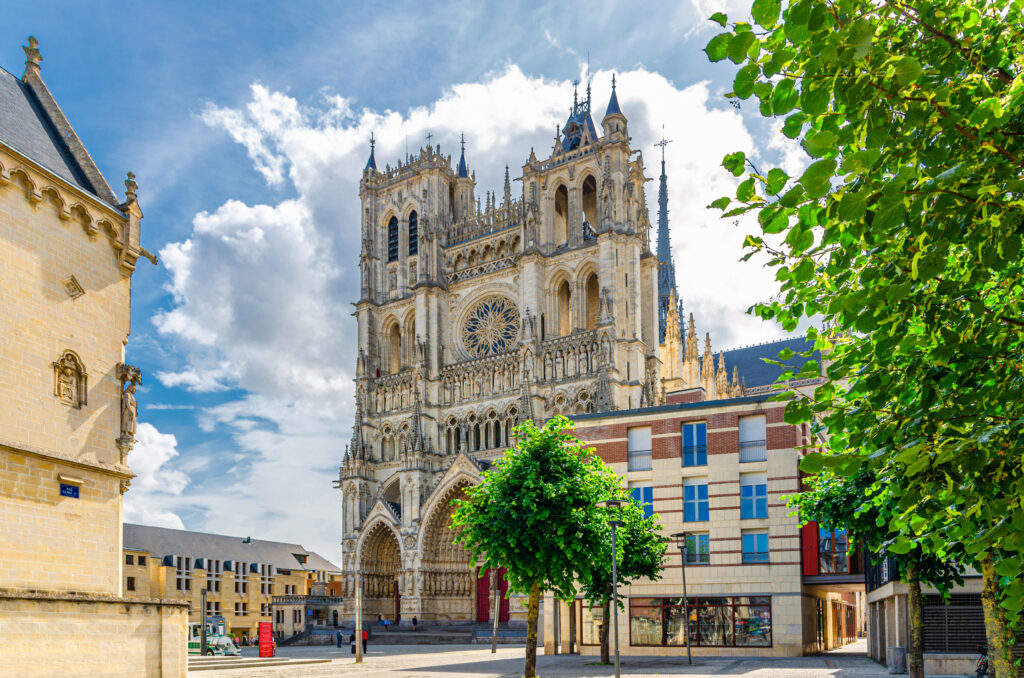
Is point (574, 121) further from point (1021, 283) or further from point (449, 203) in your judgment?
point (1021, 283)

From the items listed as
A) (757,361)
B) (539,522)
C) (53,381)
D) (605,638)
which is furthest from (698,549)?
(757,361)

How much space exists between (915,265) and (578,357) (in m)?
52.3

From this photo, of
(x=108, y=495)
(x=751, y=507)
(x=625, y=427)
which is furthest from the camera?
(x=625, y=427)

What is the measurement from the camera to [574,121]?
7044 cm

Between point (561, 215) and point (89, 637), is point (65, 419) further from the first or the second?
point (561, 215)

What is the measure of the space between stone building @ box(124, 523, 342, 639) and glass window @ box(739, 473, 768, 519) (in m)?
38.5

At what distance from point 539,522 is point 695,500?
1247 centimetres

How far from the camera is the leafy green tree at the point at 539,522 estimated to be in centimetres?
2197

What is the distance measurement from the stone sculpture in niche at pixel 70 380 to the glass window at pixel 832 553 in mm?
24735

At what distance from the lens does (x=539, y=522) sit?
22141 mm

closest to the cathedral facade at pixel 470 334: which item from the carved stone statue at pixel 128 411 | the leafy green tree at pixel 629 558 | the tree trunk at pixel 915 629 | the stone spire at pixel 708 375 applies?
the stone spire at pixel 708 375

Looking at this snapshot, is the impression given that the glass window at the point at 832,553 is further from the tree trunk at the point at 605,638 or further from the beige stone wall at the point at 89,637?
the beige stone wall at the point at 89,637

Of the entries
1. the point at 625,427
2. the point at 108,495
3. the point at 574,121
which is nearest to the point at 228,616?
the point at 574,121

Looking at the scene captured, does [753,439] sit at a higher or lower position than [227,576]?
higher
